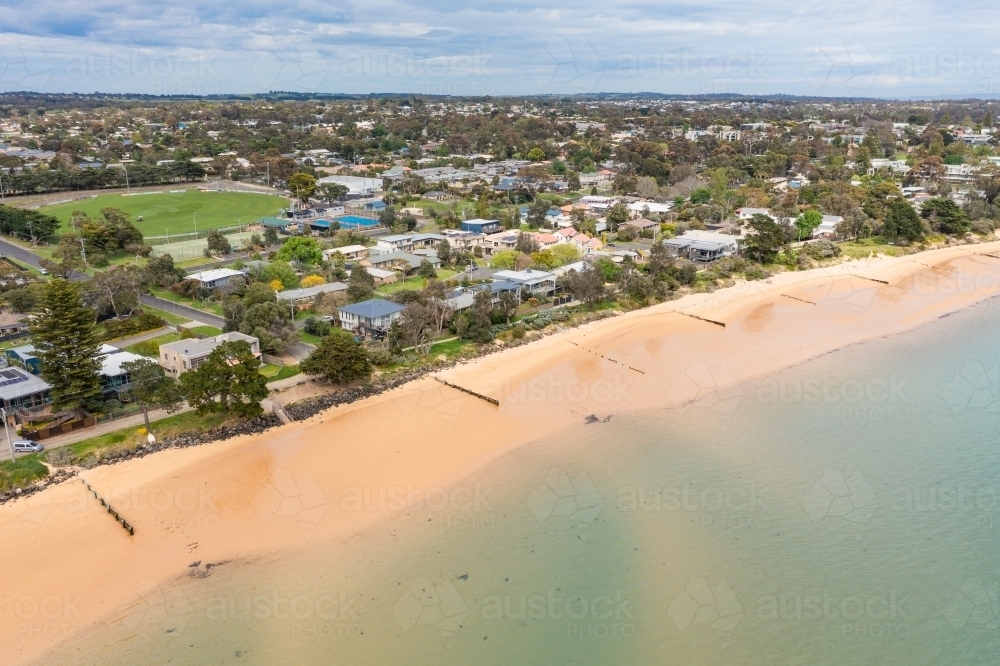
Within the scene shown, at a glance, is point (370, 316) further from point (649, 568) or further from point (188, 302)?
point (649, 568)

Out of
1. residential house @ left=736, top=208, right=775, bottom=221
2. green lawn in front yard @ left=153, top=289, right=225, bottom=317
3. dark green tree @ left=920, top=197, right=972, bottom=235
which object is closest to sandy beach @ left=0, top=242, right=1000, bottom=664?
green lawn in front yard @ left=153, top=289, right=225, bottom=317

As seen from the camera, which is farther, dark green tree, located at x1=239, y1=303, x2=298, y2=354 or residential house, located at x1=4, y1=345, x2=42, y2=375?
dark green tree, located at x1=239, y1=303, x2=298, y2=354

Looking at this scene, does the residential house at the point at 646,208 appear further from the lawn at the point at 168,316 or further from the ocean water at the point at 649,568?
the lawn at the point at 168,316

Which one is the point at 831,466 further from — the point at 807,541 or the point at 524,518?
the point at 524,518

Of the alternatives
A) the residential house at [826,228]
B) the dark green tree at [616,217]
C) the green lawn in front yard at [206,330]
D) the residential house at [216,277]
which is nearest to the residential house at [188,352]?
the green lawn in front yard at [206,330]

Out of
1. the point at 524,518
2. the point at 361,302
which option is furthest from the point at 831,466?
the point at 361,302

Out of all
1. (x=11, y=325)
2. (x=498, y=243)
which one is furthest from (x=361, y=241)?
(x=11, y=325)

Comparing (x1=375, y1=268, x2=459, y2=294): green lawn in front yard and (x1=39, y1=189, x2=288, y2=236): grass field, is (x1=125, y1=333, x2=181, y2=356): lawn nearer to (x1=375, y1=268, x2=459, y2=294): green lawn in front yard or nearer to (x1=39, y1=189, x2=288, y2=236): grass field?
(x1=375, y1=268, x2=459, y2=294): green lawn in front yard
